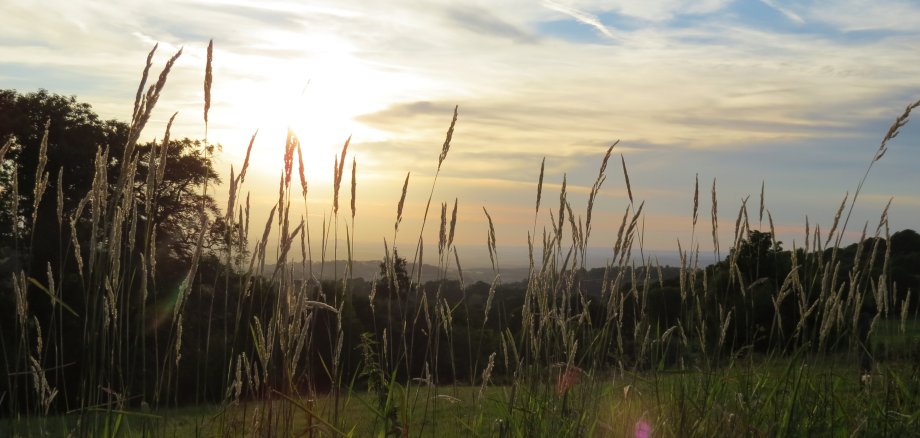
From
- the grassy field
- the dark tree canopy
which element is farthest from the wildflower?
the dark tree canopy

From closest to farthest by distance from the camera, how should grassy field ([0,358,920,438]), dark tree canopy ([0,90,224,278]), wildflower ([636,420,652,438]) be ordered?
grassy field ([0,358,920,438])
wildflower ([636,420,652,438])
dark tree canopy ([0,90,224,278])

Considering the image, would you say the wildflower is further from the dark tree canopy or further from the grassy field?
the dark tree canopy

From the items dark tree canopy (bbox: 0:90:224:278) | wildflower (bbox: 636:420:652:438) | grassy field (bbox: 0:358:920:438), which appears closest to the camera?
grassy field (bbox: 0:358:920:438)

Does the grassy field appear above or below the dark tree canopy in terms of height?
below

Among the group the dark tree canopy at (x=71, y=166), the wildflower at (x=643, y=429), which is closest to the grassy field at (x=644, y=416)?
the wildflower at (x=643, y=429)

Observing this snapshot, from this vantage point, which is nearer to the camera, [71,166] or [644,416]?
[644,416]

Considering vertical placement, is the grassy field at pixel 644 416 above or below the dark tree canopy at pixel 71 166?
below

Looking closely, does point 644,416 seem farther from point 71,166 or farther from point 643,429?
point 71,166

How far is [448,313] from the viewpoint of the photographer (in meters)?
2.59

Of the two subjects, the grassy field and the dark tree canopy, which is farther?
the dark tree canopy

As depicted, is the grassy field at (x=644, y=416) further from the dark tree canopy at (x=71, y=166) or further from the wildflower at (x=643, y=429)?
the dark tree canopy at (x=71, y=166)

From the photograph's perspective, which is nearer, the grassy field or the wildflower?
the grassy field

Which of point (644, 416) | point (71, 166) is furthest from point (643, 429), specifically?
point (71, 166)

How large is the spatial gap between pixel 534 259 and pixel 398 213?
53 centimetres
